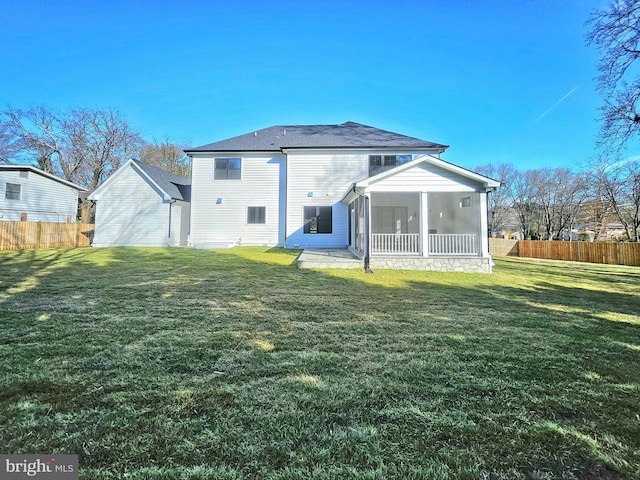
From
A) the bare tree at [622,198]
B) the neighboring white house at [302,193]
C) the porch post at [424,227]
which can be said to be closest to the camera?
the porch post at [424,227]

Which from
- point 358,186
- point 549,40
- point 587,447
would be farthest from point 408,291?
point 549,40

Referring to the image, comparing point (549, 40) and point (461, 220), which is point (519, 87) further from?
point (461, 220)

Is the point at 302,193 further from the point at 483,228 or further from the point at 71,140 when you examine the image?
the point at 71,140

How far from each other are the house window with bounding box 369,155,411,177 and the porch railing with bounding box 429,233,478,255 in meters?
6.36

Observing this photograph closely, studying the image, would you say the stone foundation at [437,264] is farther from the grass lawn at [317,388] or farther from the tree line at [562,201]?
the tree line at [562,201]

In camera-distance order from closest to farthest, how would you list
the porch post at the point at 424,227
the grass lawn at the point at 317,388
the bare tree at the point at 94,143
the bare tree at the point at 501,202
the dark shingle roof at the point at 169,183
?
the grass lawn at the point at 317,388 → the porch post at the point at 424,227 → the dark shingle roof at the point at 169,183 → the bare tree at the point at 94,143 → the bare tree at the point at 501,202

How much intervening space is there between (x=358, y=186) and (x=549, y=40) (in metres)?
11.6

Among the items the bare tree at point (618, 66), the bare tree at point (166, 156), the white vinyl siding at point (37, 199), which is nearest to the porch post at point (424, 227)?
the bare tree at point (618, 66)

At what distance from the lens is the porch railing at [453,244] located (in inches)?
417

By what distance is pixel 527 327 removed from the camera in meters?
4.52

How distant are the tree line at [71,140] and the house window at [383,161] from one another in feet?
90.5

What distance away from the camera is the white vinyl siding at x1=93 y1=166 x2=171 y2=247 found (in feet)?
55.3

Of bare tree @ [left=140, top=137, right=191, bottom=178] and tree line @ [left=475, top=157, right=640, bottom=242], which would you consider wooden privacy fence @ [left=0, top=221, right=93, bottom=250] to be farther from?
tree line @ [left=475, top=157, right=640, bottom=242]

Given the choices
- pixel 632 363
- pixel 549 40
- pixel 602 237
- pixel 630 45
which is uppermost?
pixel 549 40
